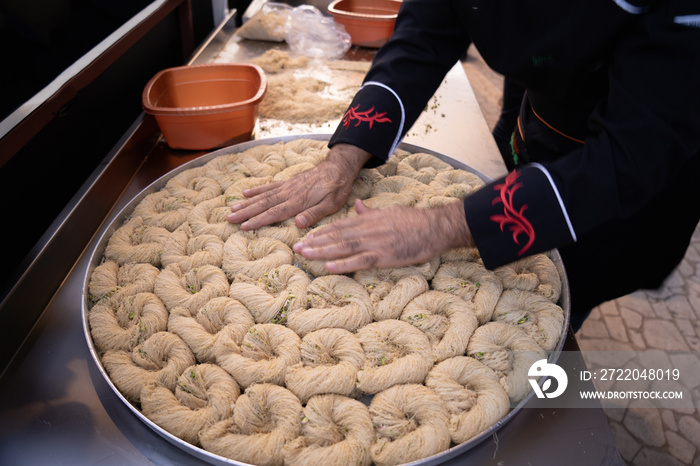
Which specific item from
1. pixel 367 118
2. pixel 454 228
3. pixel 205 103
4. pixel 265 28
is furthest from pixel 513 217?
pixel 265 28

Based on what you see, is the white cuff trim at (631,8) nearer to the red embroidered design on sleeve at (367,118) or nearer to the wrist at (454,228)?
the wrist at (454,228)

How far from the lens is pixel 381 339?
1043mm

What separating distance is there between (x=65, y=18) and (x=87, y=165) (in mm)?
520

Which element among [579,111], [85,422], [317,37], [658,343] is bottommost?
[658,343]

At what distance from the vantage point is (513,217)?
106cm

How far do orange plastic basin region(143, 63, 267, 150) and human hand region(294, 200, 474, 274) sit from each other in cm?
78

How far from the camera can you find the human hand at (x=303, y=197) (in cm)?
129

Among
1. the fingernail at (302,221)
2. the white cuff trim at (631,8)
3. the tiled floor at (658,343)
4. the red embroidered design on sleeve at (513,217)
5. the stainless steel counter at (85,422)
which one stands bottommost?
the tiled floor at (658,343)

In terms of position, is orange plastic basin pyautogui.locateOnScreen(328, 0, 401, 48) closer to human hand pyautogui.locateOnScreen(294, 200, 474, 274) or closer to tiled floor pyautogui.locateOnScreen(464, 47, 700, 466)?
human hand pyautogui.locateOnScreen(294, 200, 474, 274)

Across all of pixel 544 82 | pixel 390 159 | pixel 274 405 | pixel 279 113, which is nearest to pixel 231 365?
pixel 274 405

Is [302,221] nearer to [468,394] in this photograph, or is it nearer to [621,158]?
[468,394]

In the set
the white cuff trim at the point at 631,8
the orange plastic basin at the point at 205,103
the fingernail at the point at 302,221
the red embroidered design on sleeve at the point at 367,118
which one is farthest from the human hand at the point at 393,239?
the orange plastic basin at the point at 205,103

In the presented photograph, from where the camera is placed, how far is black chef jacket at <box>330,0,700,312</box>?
35.8 inches

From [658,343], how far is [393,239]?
2.57 meters
